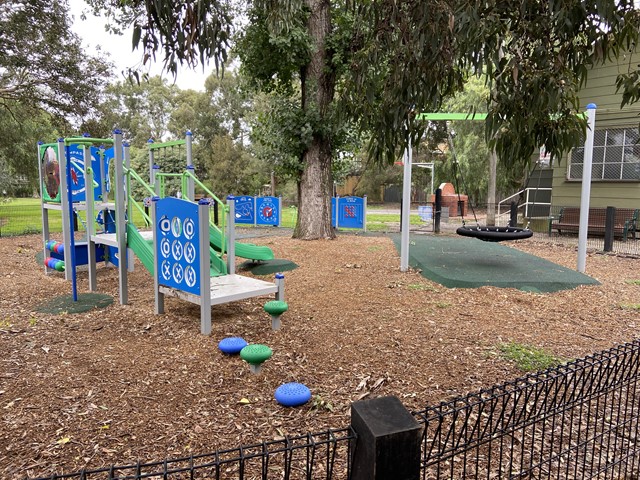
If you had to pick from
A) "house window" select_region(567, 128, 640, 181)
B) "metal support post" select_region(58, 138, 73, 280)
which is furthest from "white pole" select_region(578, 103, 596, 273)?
"metal support post" select_region(58, 138, 73, 280)

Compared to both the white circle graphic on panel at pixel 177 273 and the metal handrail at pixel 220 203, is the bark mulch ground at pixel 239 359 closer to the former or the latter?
the white circle graphic on panel at pixel 177 273

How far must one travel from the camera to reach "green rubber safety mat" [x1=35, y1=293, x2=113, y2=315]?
192 inches

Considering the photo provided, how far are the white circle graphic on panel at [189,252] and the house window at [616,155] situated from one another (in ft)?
37.8

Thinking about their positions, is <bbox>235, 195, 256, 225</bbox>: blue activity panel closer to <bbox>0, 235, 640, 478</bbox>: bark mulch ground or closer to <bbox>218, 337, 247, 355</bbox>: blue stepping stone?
<bbox>0, 235, 640, 478</bbox>: bark mulch ground

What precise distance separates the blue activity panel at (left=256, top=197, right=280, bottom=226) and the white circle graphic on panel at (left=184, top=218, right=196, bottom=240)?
1206 centimetres

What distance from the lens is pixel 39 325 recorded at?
14.2ft

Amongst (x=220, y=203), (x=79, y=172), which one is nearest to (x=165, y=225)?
(x=220, y=203)

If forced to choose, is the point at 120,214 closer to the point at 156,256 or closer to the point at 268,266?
the point at 156,256

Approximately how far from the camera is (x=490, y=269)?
7047 mm

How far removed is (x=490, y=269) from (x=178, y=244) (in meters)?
4.76

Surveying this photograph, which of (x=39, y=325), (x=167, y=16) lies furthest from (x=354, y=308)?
(x=167, y=16)

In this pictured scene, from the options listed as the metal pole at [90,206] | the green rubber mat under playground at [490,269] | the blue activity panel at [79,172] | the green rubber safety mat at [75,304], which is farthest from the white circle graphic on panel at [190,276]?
the blue activity panel at [79,172]

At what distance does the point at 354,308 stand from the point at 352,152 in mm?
6625

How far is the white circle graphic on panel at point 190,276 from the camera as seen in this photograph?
4.21 meters
